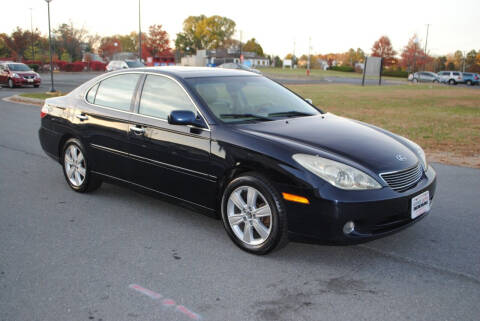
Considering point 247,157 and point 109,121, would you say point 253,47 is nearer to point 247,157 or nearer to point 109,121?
point 109,121

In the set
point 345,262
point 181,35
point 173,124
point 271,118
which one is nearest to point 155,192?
point 173,124

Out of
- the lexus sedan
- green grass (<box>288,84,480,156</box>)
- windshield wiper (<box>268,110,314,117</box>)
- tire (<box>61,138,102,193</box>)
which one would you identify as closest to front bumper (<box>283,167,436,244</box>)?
the lexus sedan

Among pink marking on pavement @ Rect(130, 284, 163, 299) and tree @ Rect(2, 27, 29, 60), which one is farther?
tree @ Rect(2, 27, 29, 60)

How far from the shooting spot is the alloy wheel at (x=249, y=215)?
3.93m

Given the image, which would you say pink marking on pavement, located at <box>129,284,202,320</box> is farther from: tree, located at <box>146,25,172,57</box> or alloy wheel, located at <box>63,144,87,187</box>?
tree, located at <box>146,25,172,57</box>

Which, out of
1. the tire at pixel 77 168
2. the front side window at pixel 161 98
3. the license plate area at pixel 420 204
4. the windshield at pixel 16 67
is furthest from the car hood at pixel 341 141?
the windshield at pixel 16 67

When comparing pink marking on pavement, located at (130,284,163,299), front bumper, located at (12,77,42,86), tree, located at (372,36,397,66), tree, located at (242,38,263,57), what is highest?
tree, located at (242,38,263,57)

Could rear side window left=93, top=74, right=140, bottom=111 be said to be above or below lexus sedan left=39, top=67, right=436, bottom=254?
above

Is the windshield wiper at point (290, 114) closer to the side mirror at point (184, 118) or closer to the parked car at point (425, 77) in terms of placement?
the side mirror at point (184, 118)

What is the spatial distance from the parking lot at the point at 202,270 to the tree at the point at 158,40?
85777mm

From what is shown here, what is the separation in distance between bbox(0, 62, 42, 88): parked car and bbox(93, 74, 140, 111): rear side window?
2365cm

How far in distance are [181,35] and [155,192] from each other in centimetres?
12986

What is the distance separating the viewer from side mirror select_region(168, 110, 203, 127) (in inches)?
168

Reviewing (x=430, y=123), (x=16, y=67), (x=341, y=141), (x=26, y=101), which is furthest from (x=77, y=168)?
(x=16, y=67)
